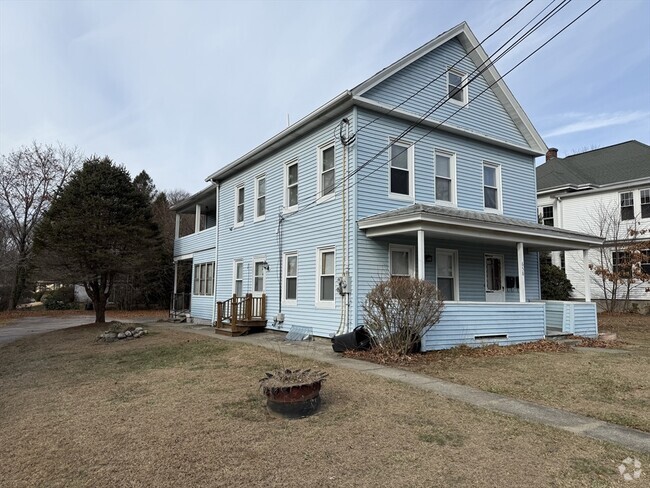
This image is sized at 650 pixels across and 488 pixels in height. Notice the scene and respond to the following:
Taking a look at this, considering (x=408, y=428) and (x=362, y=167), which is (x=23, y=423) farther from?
(x=362, y=167)

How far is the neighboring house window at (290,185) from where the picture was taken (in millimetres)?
12587

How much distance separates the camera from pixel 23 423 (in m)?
4.77

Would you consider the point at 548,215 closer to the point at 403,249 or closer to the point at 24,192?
the point at 403,249

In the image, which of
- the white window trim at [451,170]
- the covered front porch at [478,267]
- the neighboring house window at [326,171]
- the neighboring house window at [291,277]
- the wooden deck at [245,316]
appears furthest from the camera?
the wooden deck at [245,316]

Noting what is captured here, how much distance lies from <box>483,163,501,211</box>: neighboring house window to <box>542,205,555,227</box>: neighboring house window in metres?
11.6

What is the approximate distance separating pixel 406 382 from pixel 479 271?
262 inches

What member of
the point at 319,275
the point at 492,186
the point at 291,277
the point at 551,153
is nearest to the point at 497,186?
the point at 492,186

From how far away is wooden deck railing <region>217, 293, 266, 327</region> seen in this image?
12600 millimetres

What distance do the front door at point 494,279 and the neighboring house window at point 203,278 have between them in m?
10.4

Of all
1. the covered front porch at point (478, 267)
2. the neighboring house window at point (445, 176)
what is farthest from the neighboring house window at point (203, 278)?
the neighboring house window at point (445, 176)

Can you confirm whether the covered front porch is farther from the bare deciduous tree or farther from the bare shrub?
the bare deciduous tree

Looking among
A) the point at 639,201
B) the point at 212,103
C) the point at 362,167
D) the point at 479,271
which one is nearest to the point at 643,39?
the point at 362,167

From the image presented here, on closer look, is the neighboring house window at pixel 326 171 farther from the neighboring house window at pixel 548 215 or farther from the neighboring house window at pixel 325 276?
the neighboring house window at pixel 548 215

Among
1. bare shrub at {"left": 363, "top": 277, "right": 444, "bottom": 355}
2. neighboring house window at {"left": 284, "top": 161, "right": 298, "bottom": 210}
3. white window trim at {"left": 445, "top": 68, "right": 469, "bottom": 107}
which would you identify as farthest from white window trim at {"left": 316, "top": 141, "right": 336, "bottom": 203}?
white window trim at {"left": 445, "top": 68, "right": 469, "bottom": 107}
